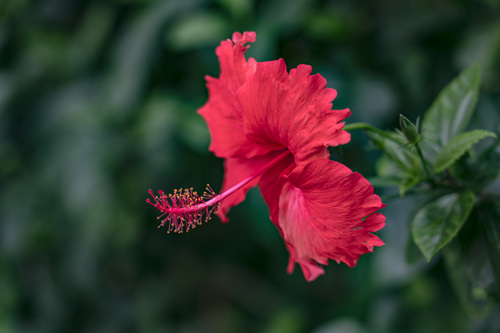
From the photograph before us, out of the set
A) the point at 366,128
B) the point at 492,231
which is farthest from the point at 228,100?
the point at 492,231

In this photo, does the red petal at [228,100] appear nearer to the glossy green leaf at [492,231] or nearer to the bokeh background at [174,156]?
the glossy green leaf at [492,231]

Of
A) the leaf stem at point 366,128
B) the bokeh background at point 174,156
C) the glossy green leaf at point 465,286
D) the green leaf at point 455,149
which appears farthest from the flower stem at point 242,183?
the bokeh background at point 174,156

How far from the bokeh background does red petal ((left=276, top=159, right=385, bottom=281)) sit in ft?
1.74

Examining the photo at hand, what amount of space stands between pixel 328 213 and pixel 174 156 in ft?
3.16

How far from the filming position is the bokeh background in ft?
4.08

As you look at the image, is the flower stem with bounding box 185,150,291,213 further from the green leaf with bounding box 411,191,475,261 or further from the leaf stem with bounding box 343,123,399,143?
the green leaf with bounding box 411,191,475,261

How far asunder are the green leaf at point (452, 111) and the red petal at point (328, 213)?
0.74 ft

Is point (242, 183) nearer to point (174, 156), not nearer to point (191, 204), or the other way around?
point (191, 204)

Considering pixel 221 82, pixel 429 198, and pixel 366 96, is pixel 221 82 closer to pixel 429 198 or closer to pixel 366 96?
pixel 429 198

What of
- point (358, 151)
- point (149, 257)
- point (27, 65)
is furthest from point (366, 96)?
point (27, 65)

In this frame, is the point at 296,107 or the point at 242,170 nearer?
the point at 296,107

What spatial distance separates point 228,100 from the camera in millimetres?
718

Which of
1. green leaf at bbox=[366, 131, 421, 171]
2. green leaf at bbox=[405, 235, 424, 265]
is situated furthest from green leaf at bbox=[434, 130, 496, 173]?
green leaf at bbox=[405, 235, 424, 265]

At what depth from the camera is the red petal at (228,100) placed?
659 mm
